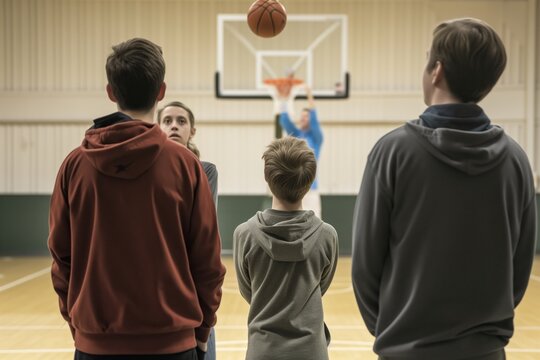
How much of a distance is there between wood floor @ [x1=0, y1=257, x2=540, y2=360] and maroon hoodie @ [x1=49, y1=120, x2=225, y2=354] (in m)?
2.79

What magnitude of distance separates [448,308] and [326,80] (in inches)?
398

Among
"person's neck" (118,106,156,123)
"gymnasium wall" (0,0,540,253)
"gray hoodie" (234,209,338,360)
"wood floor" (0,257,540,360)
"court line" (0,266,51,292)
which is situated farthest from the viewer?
"gymnasium wall" (0,0,540,253)

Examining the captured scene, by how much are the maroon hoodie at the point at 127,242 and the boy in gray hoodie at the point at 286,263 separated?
19.0 inches

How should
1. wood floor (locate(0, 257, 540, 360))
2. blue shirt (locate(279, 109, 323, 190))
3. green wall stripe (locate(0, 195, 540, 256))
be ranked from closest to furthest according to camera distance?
wood floor (locate(0, 257, 540, 360)) < blue shirt (locate(279, 109, 323, 190)) < green wall stripe (locate(0, 195, 540, 256))

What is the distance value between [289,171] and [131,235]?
0.71 metres

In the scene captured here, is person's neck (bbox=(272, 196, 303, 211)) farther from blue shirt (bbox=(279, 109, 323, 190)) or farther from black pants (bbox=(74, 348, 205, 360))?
blue shirt (bbox=(279, 109, 323, 190))

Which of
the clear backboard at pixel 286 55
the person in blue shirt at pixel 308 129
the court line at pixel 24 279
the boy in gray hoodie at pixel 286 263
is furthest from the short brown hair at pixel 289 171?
the clear backboard at pixel 286 55

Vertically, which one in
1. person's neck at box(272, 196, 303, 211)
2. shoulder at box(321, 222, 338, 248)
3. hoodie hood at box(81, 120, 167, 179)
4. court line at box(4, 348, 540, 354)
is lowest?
court line at box(4, 348, 540, 354)

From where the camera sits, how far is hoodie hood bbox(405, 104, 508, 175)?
1484 mm

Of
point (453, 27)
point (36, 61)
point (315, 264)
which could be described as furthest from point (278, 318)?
point (36, 61)

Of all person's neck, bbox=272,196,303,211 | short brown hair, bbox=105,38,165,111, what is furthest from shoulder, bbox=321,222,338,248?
short brown hair, bbox=105,38,165,111

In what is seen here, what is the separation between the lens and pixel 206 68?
11.4m

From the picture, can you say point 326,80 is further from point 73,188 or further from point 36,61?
point 73,188

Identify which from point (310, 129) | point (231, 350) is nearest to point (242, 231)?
point (231, 350)
